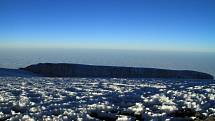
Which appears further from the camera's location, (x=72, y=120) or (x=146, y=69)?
(x=146, y=69)

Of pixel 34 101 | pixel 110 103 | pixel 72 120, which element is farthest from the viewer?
pixel 34 101

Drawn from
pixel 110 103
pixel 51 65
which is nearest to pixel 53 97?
pixel 110 103

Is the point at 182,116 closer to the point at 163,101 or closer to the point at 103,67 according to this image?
the point at 163,101

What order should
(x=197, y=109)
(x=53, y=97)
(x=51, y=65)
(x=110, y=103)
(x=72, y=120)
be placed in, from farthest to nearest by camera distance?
1. (x=51, y=65)
2. (x=53, y=97)
3. (x=110, y=103)
4. (x=197, y=109)
5. (x=72, y=120)

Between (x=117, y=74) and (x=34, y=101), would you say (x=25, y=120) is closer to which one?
(x=34, y=101)

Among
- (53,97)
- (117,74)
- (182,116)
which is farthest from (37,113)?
(117,74)

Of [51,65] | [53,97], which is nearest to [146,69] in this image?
[51,65]

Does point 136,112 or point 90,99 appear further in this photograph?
point 90,99

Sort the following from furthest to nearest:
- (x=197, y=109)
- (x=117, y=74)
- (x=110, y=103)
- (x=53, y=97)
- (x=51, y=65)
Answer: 1. (x=51, y=65)
2. (x=117, y=74)
3. (x=53, y=97)
4. (x=110, y=103)
5. (x=197, y=109)

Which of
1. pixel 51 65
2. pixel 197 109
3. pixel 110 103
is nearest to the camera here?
pixel 197 109
